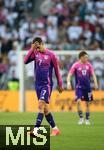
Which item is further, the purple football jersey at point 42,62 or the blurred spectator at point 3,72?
the blurred spectator at point 3,72

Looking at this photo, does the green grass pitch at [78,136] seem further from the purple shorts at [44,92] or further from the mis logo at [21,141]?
the purple shorts at [44,92]

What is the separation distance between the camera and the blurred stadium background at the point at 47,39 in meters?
32.5

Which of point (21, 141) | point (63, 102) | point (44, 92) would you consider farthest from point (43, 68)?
point (63, 102)

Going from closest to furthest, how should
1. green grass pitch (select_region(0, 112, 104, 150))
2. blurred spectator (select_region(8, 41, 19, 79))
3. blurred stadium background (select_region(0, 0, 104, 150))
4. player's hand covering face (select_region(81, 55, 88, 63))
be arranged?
green grass pitch (select_region(0, 112, 104, 150)), player's hand covering face (select_region(81, 55, 88, 63)), blurred stadium background (select_region(0, 0, 104, 150)), blurred spectator (select_region(8, 41, 19, 79))

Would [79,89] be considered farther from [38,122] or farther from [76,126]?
[38,122]

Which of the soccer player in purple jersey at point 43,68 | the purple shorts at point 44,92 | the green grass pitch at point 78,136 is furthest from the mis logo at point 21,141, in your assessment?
the soccer player in purple jersey at point 43,68

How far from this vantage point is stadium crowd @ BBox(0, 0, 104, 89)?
35562 mm

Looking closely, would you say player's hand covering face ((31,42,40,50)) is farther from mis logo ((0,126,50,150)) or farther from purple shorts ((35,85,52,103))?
mis logo ((0,126,50,150))

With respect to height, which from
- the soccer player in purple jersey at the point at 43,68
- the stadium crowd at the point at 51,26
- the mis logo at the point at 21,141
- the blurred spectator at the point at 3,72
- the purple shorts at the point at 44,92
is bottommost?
the mis logo at the point at 21,141

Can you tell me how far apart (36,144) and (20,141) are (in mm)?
335

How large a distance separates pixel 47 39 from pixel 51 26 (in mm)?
716

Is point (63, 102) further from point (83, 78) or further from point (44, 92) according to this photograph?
point (44, 92)

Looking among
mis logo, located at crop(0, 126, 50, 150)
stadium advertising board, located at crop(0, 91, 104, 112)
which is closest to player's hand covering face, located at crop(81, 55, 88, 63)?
stadium advertising board, located at crop(0, 91, 104, 112)

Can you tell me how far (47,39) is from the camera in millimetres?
36562
